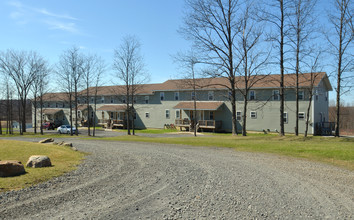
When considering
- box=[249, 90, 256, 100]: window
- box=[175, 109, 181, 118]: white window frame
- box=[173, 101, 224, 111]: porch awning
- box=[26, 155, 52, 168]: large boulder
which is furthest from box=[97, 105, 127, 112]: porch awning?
box=[26, 155, 52, 168]: large boulder

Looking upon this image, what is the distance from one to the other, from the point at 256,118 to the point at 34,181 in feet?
103

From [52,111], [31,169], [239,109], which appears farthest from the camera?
[52,111]

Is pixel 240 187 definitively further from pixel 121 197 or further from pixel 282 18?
pixel 282 18

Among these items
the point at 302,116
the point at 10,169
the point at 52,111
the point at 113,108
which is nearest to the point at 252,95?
the point at 302,116

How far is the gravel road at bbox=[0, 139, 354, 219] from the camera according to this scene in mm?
5645

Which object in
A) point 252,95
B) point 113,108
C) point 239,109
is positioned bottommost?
point 239,109

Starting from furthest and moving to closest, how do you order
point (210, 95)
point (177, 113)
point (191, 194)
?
point (177, 113) < point (210, 95) < point (191, 194)

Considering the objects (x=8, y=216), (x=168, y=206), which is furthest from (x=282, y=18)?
(x=8, y=216)

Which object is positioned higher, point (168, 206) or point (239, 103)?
point (239, 103)

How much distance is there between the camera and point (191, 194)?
6.97 metres

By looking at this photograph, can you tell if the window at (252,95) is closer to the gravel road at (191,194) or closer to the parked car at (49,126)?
the gravel road at (191,194)

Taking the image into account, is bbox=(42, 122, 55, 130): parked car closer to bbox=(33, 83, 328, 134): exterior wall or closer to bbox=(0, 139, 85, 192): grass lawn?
bbox=(33, 83, 328, 134): exterior wall

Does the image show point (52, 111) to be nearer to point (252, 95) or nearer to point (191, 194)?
point (252, 95)

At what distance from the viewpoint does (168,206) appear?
6.06 metres
